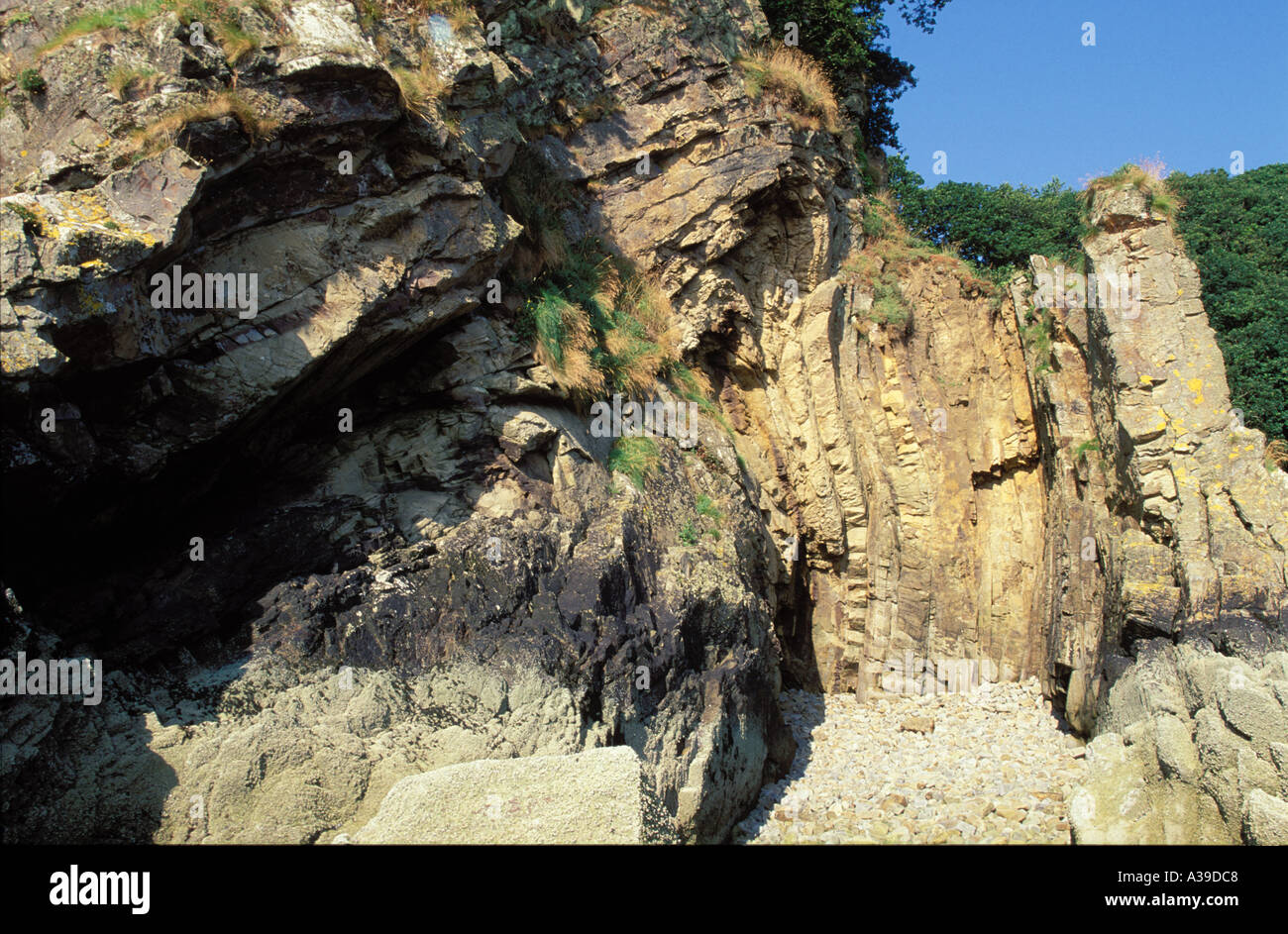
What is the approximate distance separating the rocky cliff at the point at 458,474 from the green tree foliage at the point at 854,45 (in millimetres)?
3416

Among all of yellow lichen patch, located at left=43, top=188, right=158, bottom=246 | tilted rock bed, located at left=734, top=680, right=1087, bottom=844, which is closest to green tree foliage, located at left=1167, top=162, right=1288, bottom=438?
tilted rock bed, located at left=734, top=680, right=1087, bottom=844

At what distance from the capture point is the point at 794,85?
42.9ft

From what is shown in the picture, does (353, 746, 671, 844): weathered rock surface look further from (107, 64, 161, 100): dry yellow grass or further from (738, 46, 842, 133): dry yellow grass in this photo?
(738, 46, 842, 133): dry yellow grass

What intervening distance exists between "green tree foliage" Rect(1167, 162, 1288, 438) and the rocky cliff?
199 inches

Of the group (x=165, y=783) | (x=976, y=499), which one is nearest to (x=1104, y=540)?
(x=976, y=499)

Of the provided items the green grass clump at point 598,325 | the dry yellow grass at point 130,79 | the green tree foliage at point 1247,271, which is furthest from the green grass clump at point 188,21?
the green tree foliage at point 1247,271

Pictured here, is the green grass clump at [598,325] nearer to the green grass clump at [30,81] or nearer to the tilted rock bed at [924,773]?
the green grass clump at [30,81]

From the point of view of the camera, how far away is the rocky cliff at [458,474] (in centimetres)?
575

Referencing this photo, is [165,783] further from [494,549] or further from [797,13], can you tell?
[797,13]

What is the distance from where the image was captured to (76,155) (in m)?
6.15

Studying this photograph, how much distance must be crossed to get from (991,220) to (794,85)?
5398mm

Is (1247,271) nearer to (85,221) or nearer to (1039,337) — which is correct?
(1039,337)

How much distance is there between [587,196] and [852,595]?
6.69 metres

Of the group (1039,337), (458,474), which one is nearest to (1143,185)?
(1039,337)
